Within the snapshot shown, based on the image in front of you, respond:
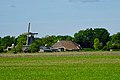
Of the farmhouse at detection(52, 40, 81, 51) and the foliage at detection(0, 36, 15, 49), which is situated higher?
the foliage at detection(0, 36, 15, 49)

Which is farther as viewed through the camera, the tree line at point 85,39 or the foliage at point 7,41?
Answer: the foliage at point 7,41

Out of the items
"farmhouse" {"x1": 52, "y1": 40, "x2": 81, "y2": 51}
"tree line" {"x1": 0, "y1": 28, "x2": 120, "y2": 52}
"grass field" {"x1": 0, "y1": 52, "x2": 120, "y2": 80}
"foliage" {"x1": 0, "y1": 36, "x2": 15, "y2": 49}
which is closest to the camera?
"grass field" {"x1": 0, "y1": 52, "x2": 120, "y2": 80}

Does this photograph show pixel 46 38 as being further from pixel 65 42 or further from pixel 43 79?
pixel 43 79

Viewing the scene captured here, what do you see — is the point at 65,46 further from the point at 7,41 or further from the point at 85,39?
the point at 7,41

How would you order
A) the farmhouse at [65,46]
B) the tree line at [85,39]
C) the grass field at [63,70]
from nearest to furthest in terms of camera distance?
1. the grass field at [63,70]
2. the farmhouse at [65,46]
3. the tree line at [85,39]

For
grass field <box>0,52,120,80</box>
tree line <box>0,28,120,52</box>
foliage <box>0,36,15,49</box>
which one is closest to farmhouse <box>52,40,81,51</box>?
tree line <box>0,28,120,52</box>

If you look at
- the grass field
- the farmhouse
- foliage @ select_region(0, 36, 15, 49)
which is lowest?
the grass field

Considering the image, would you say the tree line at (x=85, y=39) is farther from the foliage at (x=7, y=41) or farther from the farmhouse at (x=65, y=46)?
the farmhouse at (x=65, y=46)

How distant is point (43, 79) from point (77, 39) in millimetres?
139087

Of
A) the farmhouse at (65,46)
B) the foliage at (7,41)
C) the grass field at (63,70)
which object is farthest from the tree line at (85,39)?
the grass field at (63,70)

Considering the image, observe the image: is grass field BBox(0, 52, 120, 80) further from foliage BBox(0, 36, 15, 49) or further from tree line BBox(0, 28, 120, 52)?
foliage BBox(0, 36, 15, 49)

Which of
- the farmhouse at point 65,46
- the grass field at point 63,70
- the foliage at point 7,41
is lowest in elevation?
the grass field at point 63,70

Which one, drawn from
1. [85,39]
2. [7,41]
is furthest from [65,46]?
[7,41]

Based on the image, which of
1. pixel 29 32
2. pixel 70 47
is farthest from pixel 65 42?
pixel 29 32
